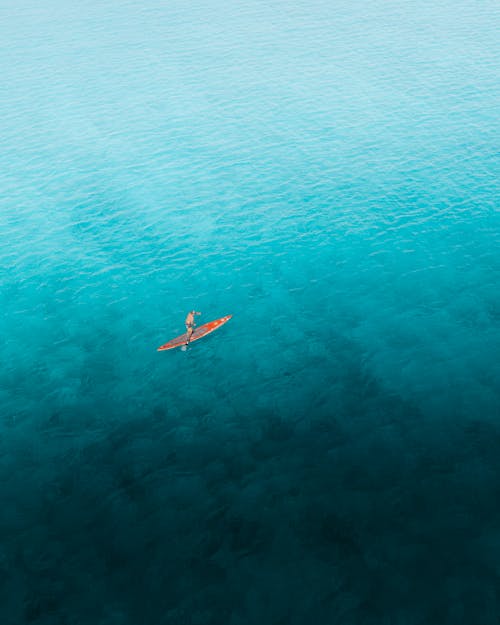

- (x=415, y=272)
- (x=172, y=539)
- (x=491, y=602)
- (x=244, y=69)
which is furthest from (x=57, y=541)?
(x=244, y=69)

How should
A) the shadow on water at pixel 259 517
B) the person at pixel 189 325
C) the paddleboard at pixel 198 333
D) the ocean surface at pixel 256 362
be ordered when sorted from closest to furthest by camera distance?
the shadow on water at pixel 259 517 < the ocean surface at pixel 256 362 < the paddleboard at pixel 198 333 < the person at pixel 189 325

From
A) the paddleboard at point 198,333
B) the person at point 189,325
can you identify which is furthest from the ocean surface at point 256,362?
the person at point 189,325

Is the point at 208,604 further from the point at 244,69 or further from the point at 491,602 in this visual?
the point at 244,69

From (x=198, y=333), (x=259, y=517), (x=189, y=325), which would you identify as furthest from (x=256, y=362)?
(x=259, y=517)

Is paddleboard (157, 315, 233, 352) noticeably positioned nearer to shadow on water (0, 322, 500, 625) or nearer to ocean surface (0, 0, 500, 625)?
ocean surface (0, 0, 500, 625)

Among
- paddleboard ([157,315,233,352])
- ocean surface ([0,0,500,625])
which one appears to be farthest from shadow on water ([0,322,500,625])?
paddleboard ([157,315,233,352])

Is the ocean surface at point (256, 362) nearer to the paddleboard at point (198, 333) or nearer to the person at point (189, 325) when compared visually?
the paddleboard at point (198, 333)
